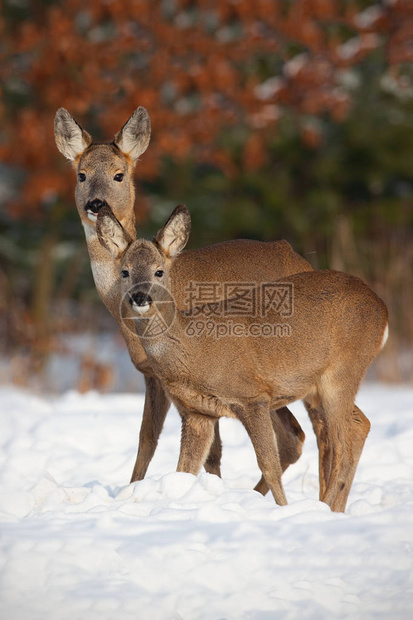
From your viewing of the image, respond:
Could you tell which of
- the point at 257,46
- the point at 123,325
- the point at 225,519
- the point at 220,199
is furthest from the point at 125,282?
the point at 220,199

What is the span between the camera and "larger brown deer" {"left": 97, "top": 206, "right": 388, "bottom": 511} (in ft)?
17.9

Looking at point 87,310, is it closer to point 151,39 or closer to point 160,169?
point 160,169

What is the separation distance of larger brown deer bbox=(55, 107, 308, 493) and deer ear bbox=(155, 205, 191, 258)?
11.5 inches

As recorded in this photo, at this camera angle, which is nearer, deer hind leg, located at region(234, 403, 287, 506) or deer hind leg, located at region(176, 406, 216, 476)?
deer hind leg, located at region(234, 403, 287, 506)

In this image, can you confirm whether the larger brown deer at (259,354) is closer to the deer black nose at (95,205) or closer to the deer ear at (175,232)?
the deer ear at (175,232)

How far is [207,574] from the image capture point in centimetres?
401

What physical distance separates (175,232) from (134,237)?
613mm

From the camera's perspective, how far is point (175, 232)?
566cm

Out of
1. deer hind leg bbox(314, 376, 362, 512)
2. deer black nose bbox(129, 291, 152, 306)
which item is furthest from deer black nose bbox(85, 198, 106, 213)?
deer hind leg bbox(314, 376, 362, 512)

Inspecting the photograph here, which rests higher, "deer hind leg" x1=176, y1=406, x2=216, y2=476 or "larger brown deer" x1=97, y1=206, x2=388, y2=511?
"larger brown deer" x1=97, y1=206, x2=388, y2=511

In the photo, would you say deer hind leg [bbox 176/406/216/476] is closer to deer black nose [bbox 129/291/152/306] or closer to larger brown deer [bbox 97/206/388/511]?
larger brown deer [bbox 97/206/388/511]

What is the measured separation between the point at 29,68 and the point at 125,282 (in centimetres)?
875

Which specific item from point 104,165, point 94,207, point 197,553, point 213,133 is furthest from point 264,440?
point 213,133

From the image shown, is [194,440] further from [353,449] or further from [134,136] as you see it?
[134,136]
